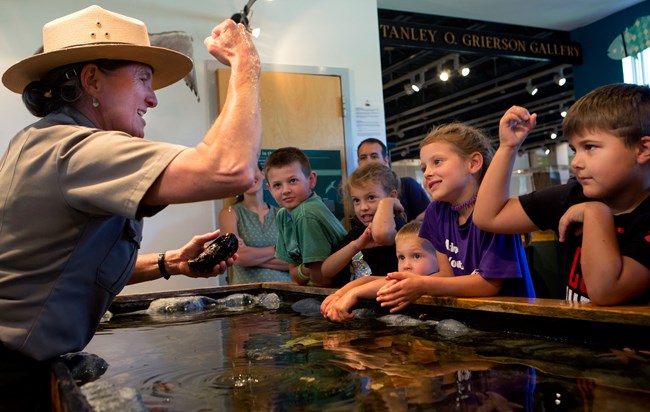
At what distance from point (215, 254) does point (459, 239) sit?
0.91 meters

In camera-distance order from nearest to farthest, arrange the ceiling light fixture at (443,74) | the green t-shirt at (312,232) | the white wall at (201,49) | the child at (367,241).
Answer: the child at (367,241)
the green t-shirt at (312,232)
the white wall at (201,49)
the ceiling light fixture at (443,74)

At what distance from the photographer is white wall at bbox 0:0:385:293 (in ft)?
14.3

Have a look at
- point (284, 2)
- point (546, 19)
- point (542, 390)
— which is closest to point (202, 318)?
point (542, 390)

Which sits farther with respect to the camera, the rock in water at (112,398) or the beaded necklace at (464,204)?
the beaded necklace at (464,204)

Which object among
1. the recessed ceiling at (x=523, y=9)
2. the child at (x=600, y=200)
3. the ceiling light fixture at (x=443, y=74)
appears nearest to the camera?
the child at (x=600, y=200)

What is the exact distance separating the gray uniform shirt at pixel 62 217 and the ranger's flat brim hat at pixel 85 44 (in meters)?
0.16

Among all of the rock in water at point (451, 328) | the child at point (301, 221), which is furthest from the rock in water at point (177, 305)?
the rock in water at point (451, 328)

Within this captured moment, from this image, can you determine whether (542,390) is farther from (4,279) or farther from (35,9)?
(35,9)

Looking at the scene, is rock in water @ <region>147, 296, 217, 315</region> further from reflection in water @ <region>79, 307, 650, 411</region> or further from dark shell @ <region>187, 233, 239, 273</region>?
reflection in water @ <region>79, 307, 650, 411</region>

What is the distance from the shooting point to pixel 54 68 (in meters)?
1.61

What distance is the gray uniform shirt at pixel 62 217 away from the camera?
126 centimetres

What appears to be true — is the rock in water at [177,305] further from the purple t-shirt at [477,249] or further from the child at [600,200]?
the child at [600,200]

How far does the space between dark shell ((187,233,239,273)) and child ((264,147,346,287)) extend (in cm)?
80

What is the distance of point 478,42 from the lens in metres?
6.73
